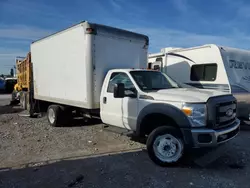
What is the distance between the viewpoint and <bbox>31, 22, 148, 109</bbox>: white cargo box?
626cm

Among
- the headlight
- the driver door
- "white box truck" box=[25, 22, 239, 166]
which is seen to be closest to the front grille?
"white box truck" box=[25, 22, 239, 166]

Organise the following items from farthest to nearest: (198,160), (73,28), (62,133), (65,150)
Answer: (62,133) → (73,28) → (65,150) → (198,160)

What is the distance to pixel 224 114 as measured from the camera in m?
4.61

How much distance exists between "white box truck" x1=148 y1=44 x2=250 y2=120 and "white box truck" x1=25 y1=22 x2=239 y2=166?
6.97 feet

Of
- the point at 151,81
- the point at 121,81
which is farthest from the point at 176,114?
the point at 121,81

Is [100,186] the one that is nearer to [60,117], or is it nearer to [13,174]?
[13,174]

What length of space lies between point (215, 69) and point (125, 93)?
407 cm

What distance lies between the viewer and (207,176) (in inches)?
169

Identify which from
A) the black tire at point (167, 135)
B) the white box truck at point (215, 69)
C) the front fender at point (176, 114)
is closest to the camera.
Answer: the front fender at point (176, 114)

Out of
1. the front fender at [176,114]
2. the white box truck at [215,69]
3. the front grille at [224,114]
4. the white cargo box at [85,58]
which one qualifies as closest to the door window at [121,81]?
the white cargo box at [85,58]

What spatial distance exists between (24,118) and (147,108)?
694cm

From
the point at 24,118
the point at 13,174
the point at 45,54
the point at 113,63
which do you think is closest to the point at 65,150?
the point at 13,174

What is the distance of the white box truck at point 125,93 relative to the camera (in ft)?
14.5

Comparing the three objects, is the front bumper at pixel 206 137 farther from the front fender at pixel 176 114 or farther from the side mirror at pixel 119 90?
the side mirror at pixel 119 90
